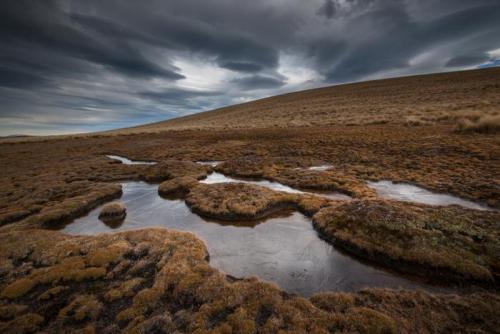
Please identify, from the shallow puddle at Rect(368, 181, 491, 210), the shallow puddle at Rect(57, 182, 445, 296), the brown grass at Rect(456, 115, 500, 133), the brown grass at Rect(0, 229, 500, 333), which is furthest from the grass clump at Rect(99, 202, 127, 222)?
the brown grass at Rect(456, 115, 500, 133)

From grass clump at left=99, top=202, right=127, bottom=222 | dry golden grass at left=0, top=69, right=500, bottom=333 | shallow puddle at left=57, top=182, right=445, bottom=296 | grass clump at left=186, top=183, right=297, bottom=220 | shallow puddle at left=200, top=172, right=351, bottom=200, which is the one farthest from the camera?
shallow puddle at left=200, top=172, right=351, bottom=200

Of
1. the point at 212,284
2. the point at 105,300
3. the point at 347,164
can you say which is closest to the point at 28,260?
the point at 105,300

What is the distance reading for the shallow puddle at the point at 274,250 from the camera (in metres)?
8.46

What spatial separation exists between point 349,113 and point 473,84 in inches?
1616

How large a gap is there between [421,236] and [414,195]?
23.9 feet

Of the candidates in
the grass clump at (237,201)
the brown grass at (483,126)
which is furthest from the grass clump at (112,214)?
the brown grass at (483,126)

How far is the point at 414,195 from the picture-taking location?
15555 mm

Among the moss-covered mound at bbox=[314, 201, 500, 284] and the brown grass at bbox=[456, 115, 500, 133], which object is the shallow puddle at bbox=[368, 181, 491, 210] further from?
the brown grass at bbox=[456, 115, 500, 133]

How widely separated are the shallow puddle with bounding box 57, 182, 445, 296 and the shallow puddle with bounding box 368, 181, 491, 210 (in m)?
7.41

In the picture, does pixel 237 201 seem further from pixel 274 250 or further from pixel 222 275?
pixel 222 275

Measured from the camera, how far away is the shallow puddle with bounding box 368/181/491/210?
13.8m

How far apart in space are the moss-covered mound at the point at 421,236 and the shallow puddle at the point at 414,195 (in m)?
2.19

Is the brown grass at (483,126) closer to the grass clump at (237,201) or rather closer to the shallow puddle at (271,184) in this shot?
the shallow puddle at (271,184)

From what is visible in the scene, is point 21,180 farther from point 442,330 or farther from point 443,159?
point 443,159
